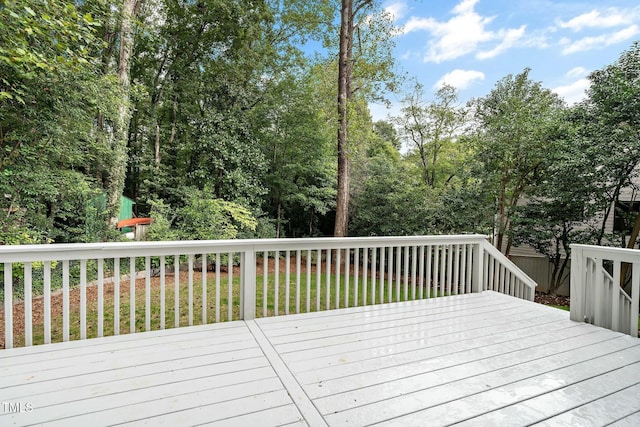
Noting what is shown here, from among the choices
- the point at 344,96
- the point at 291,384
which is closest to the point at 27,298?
the point at 291,384

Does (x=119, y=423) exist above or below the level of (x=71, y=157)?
below

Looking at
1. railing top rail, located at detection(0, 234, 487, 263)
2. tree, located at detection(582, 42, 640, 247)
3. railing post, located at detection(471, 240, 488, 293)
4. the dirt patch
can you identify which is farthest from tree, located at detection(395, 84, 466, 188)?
railing top rail, located at detection(0, 234, 487, 263)

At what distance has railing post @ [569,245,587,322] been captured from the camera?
294 cm

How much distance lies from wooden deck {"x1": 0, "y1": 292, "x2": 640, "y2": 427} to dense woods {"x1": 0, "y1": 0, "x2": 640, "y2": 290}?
11.9 ft

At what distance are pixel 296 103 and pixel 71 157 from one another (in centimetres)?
603

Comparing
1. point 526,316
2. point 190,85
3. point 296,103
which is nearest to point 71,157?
point 190,85

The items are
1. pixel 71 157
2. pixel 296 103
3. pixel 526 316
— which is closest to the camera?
pixel 526 316

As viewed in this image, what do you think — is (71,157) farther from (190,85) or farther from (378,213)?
(378,213)

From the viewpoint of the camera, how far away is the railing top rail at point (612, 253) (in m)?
2.52

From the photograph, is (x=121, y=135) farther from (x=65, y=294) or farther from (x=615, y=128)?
(x=615, y=128)

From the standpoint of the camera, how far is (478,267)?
4.10 meters

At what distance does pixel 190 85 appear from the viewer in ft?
28.5

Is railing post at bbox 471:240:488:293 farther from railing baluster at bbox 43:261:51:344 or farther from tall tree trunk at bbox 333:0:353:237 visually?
railing baluster at bbox 43:261:51:344

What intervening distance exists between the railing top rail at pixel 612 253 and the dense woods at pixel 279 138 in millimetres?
4462
